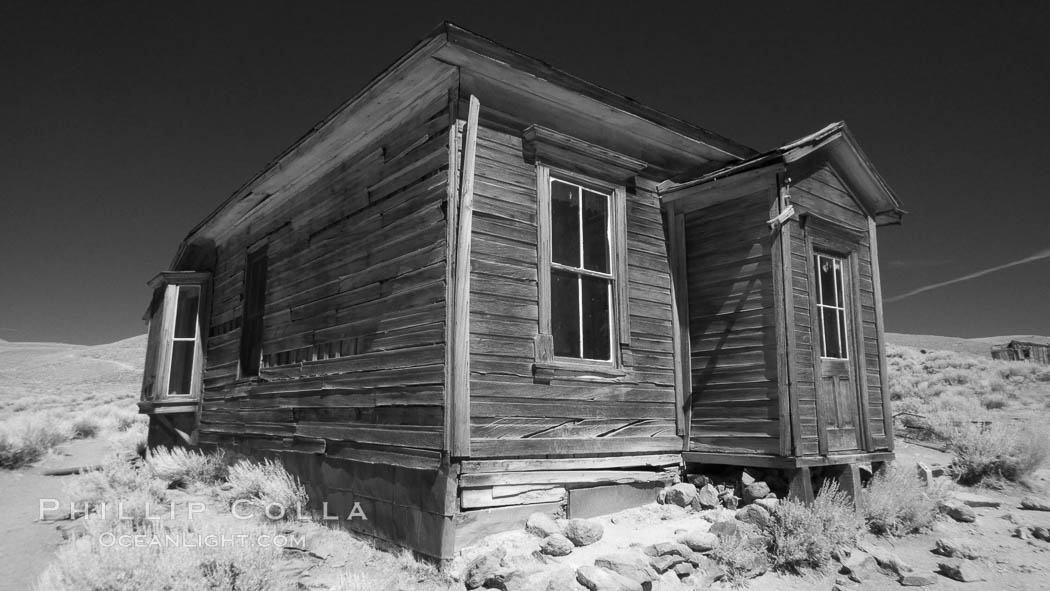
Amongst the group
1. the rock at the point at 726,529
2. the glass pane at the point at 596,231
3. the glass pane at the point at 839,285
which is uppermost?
the glass pane at the point at 596,231

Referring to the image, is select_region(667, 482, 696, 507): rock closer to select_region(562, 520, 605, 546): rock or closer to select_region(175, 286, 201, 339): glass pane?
select_region(562, 520, 605, 546): rock

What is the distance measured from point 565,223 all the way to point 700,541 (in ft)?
10.3

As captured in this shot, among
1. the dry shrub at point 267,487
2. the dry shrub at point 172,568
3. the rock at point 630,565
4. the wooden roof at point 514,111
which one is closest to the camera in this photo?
the dry shrub at point 172,568

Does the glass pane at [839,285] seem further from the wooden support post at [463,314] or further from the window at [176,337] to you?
the window at [176,337]

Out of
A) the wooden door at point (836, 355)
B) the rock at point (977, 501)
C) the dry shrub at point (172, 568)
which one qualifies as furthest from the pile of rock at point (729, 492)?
the dry shrub at point (172, 568)

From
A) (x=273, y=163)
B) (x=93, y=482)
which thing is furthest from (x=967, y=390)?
(x=93, y=482)

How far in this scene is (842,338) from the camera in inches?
283

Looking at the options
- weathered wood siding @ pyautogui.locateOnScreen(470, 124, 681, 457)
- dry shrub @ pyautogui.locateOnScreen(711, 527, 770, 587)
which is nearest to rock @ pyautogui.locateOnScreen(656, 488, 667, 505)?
weathered wood siding @ pyautogui.locateOnScreen(470, 124, 681, 457)

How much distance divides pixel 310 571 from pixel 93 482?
5.23 m

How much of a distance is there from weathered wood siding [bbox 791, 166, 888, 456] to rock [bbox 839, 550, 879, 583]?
1012 millimetres

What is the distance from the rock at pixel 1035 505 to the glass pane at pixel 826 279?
333 centimetres

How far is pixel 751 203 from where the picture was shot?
682 cm

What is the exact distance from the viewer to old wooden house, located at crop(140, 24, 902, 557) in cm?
564

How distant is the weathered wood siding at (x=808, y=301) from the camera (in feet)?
20.8
